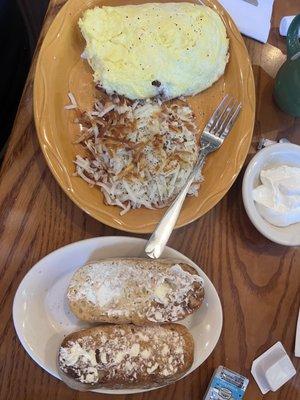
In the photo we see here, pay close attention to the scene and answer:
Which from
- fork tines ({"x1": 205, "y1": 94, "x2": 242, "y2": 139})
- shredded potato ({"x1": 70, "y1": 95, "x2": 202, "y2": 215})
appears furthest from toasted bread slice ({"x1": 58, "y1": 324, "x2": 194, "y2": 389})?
fork tines ({"x1": 205, "y1": 94, "x2": 242, "y2": 139})

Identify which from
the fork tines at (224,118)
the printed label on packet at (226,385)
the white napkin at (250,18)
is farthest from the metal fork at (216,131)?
the printed label on packet at (226,385)

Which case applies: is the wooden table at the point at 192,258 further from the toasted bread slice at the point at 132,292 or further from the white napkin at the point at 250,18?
the white napkin at the point at 250,18

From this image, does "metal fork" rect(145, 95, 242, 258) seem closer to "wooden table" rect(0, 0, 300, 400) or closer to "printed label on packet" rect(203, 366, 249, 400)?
"wooden table" rect(0, 0, 300, 400)

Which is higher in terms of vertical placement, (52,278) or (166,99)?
(166,99)

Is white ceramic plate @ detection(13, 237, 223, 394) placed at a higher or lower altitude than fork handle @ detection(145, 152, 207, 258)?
lower

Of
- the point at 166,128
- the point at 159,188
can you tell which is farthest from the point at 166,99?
the point at 159,188

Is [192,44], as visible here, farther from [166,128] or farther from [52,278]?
[52,278]
